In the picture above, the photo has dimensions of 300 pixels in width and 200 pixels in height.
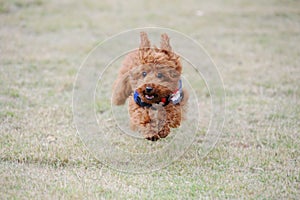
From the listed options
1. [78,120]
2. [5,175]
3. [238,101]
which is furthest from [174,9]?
[5,175]

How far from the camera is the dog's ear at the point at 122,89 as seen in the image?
4.93 meters

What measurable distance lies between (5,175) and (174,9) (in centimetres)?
709

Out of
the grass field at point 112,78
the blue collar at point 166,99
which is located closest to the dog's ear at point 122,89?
the grass field at point 112,78

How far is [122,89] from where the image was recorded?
5051 mm

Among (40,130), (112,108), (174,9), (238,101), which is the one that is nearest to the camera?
(40,130)

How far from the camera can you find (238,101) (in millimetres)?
5723

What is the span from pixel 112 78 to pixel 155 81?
253 cm

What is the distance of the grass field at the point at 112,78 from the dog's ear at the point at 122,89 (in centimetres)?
52

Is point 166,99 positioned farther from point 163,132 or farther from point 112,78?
point 112,78

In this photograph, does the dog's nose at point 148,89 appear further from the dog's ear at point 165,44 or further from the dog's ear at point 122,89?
the dog's ear at point 122,89

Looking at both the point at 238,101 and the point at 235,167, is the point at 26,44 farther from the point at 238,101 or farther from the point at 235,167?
the point at 235,167

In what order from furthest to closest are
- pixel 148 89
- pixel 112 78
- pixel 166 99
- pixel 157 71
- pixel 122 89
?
pixel 112 78
pixel 122 89
pixel 166 99
pixel 157 71
pixel 148 89

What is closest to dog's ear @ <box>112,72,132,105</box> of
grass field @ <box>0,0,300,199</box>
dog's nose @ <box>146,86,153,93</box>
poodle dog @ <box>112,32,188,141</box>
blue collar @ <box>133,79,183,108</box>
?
poodle dog @ <box>112,32,188,141</box>

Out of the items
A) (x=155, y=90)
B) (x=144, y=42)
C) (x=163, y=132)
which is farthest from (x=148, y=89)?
(x=163, y=132)
